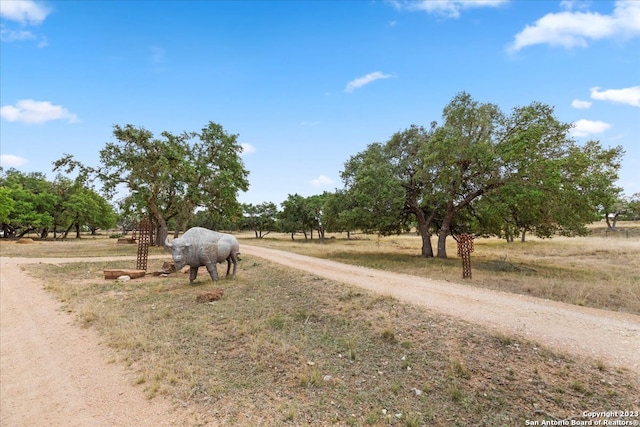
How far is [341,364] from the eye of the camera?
24.4 ft

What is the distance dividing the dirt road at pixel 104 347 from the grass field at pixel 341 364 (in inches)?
18.3

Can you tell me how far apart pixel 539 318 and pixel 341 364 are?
20.9ft

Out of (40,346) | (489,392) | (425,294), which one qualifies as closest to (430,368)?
(489,392)

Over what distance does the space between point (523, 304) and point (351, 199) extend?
17377mm

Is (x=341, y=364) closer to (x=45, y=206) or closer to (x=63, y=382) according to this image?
(x=63, y=382)

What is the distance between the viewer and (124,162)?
34.9 meters

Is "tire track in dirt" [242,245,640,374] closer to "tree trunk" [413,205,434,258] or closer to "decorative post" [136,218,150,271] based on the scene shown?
"tree trunk" [413,205,434,258]

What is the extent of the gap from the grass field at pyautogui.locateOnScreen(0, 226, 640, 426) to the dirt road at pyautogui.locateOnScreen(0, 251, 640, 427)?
0.46 meters

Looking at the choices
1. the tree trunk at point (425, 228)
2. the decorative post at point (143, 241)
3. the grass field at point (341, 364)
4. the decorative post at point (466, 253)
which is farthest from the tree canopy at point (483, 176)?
the decorative post at point (143, 241)

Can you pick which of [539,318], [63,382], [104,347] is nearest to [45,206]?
[104,347]

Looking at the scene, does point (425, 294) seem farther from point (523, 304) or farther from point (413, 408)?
point (413, 408)

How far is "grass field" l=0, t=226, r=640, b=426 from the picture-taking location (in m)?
5.68

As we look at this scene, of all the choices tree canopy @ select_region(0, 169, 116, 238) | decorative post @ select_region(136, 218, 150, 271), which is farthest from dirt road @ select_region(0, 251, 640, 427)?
tree canopy @ select_region(0, 169, 116, 238)

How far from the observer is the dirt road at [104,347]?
6.03 meters
